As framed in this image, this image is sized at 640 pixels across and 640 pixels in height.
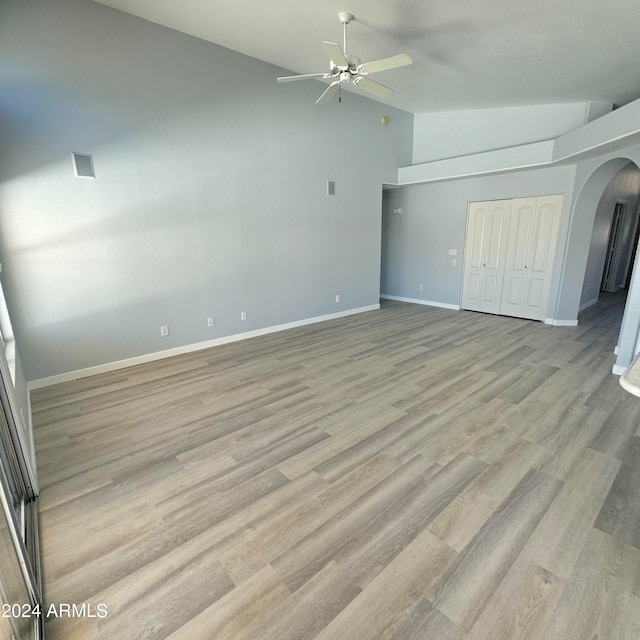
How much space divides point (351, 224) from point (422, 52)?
9.06 feet

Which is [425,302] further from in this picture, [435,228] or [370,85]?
[370,85]

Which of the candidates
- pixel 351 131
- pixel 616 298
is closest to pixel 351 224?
pixel 351 131

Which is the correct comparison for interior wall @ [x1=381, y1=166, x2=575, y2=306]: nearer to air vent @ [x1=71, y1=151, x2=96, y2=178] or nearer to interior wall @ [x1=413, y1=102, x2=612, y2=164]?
interior wall @ [x1=413, y1=102, x2=612, y2=164]

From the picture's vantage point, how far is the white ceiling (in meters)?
3.06

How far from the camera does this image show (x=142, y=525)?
1.85 m

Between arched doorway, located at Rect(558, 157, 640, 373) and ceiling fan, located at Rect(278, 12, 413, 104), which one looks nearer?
ceiling fan, located at Rect(278, 12, 413, 104)

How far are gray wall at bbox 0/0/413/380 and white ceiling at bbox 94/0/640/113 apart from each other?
0.47m

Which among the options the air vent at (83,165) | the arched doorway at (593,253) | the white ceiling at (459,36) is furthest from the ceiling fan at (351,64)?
the arched doorway at (593,253)

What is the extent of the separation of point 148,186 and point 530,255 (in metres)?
6.26

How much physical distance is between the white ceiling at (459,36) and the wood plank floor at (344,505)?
11.4ft

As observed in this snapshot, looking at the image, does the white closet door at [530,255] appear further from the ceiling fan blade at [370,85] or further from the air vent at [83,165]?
the air vent at [83,165]

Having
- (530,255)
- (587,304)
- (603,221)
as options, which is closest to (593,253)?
(603,221)

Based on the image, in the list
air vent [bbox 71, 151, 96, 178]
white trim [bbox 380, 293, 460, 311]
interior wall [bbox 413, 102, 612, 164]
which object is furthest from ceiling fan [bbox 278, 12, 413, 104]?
white trim [bbox 380, 293, 460, 311]

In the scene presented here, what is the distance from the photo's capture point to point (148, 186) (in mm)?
3992
